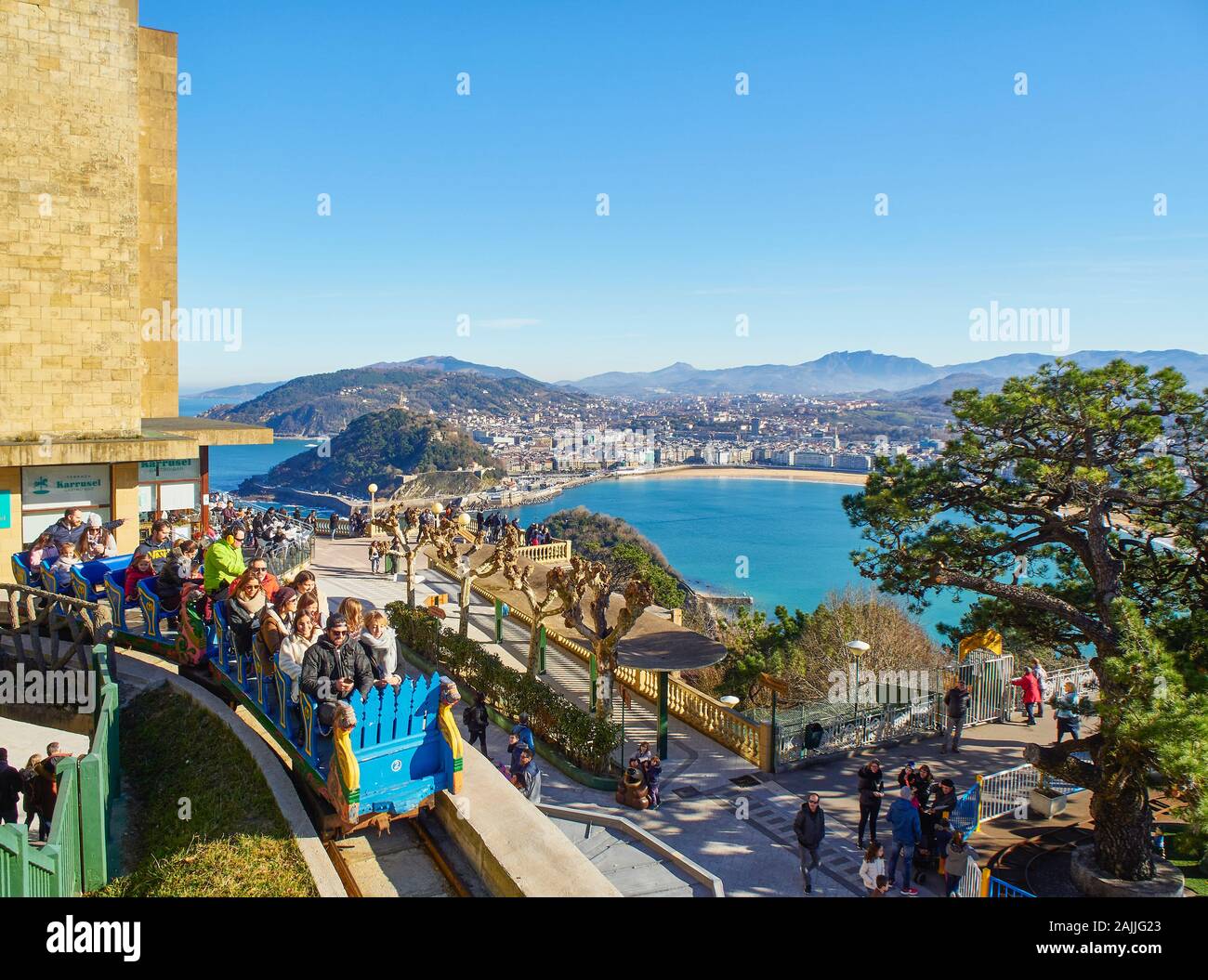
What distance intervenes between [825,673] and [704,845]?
14.5 m

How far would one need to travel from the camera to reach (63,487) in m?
15.7

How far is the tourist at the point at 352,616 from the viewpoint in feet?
23.4

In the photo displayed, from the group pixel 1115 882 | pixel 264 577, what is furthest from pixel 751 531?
pixel 264 577

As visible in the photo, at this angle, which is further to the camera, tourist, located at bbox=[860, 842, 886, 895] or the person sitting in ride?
the person sitting in ride

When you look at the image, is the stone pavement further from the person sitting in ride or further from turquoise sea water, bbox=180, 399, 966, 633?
turquoise sea water, bbox=180, 399, 966, 633

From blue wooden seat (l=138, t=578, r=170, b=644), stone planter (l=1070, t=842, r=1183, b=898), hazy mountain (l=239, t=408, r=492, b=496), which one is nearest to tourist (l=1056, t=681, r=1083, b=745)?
stone planter (l=1070, t=842, r=1183, b=898)

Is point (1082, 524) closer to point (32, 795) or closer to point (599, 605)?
point (599, 605)

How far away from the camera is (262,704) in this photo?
805cm

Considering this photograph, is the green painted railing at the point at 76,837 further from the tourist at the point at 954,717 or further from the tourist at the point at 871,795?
the tourist at the point at 954,717

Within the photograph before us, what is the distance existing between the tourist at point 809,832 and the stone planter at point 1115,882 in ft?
10.3

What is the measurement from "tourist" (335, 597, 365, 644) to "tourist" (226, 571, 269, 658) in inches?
72.3

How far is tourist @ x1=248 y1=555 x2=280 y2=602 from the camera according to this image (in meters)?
8.86

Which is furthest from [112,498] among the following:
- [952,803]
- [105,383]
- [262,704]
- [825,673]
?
[825,673]
